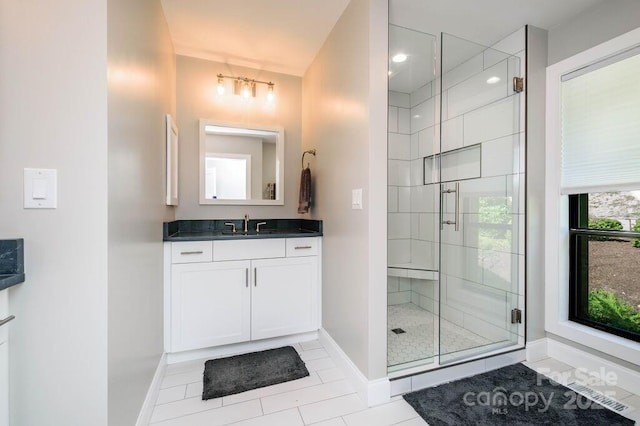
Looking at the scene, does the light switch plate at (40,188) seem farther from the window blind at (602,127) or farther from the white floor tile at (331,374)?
the window blind at (602,127)

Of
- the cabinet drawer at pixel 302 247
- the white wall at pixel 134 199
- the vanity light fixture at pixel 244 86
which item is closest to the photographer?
the white wall at pixel 134 199

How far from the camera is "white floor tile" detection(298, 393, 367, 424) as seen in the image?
60.6 inches

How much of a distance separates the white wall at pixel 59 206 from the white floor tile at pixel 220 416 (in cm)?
60

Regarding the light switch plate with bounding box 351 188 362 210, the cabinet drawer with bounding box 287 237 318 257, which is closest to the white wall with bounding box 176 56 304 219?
the cabinet drawer with bounding box 287 237 318 257

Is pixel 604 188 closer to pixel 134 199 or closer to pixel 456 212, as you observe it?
pixel 456 212

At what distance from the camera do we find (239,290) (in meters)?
2.23

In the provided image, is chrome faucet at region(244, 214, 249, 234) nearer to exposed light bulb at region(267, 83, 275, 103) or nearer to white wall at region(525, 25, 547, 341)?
exposed light bulb at region(267, 83, 275, 103)

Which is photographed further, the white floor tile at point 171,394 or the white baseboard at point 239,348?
the white baseboard at point 239,348

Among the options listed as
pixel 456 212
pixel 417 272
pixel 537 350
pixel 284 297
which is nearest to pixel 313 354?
pixel 284 297

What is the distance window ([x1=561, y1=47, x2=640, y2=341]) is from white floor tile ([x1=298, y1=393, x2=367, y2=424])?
1.75 metres

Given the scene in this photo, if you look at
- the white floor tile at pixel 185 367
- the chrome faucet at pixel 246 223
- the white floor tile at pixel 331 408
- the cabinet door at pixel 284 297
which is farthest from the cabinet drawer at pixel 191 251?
the white floor tile at pixel 331 408

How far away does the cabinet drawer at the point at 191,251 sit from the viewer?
210 centimetres

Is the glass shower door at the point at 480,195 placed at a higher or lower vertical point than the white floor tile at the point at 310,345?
higher

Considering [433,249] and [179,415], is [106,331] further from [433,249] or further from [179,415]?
[433,249]
